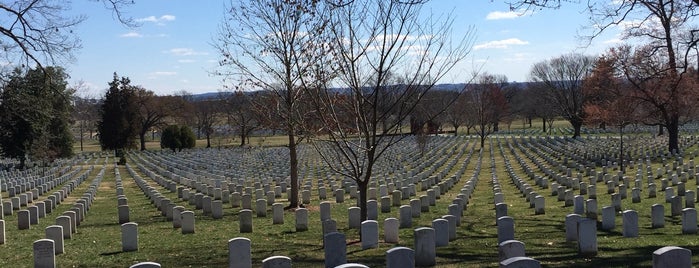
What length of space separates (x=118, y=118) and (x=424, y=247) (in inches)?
2482

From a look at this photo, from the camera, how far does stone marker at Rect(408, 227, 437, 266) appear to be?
9562mm

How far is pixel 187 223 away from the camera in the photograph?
14977 millimetres

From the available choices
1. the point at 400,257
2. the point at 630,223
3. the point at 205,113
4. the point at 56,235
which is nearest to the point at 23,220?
the point at 56,235

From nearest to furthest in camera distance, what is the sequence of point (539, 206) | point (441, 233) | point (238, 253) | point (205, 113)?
point (238, 253) < point (441, 233) < point (539, 206) < point (205, 113)

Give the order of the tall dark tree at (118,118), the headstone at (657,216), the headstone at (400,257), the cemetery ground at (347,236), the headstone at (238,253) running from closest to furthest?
the headstone at (400,257) → the headstone at (238,253) → the cemetery ground at (347,236) → the headstone at (657,216) → the tall dark tree at (118,118)

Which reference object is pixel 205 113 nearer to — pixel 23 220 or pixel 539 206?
pixel 23 220

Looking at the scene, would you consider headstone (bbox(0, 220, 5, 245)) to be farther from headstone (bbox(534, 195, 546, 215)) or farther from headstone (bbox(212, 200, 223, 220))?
headstone (bbox(534, 195, 546, 215))

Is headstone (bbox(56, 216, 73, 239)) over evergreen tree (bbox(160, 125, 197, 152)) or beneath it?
beneath

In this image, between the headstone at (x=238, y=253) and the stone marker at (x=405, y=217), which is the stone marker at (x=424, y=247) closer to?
the headstone at (x=238, y=253)

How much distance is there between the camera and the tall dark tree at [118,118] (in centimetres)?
6681

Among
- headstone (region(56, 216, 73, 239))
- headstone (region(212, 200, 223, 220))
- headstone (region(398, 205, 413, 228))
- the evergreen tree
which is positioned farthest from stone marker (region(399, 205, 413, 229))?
the evergreen tree

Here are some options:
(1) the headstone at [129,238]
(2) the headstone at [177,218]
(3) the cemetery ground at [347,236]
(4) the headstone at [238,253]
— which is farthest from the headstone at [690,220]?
(2) the headstone at [177,218]

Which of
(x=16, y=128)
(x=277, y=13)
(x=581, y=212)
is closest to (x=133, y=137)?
(x=16, y=128)

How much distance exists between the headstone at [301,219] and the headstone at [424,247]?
19.1 feet
